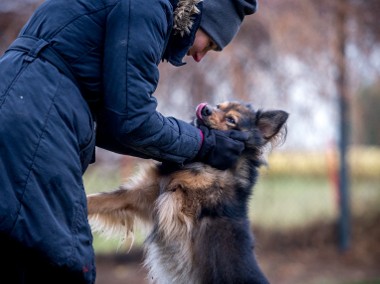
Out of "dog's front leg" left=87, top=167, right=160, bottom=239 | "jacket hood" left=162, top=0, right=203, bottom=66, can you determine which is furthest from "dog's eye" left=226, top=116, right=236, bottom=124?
"jacket hood" left=162, top=0, right=203, bottom=66

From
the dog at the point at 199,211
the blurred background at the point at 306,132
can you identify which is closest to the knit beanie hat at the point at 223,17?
the dog at the point at 199,211

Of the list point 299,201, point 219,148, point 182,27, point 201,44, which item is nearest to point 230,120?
point 219,148

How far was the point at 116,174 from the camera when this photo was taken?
→ 7.01m

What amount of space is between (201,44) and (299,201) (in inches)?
208

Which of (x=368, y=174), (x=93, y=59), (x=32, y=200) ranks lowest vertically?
(x=368, y=174)

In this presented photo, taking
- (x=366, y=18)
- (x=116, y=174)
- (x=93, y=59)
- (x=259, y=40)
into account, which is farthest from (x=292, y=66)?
(x=93, y=59)

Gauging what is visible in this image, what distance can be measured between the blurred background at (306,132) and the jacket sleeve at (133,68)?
4.24 meters

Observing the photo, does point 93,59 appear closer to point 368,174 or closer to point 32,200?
point 32,200

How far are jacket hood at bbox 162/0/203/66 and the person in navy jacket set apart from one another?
138mm

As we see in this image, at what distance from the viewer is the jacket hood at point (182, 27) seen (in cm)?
266

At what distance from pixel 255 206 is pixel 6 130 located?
18.8 feet

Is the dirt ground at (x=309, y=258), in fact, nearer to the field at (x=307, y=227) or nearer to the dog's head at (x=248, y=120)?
the field at (x=307, y=227)

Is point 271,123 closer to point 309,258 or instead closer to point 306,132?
point 306,132

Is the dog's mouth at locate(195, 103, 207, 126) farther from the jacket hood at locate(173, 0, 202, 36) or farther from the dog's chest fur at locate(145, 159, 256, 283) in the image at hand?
the jacket hood at locate(173, 0, 202, 36)
